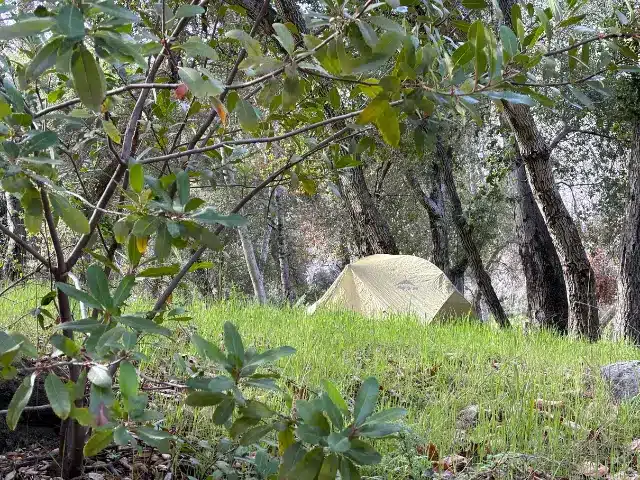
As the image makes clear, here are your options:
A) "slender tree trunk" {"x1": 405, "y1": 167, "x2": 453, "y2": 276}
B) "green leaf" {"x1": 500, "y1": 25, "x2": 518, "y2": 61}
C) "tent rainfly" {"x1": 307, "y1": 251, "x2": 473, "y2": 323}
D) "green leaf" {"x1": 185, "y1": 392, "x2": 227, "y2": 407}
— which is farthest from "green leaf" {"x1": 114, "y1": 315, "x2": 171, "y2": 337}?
"slender tree trunk" {"x1": 405, "y1": 167, "x2": 453, "y2": 276}

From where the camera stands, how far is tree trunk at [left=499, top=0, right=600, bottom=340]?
6.80 m

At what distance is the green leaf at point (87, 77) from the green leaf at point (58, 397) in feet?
1.85

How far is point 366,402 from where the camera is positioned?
3.97ft

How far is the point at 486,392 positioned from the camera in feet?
11.7

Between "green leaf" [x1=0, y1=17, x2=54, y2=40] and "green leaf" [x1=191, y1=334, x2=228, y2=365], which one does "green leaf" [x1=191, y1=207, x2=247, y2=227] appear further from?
"green leaf" [x1=0, y1=17, x2=54, y2=40]

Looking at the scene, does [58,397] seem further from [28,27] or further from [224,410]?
[28,27]

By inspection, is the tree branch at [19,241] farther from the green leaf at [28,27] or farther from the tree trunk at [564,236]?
Answer: the tree trunk at [564,236]

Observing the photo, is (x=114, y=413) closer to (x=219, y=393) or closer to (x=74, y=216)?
(x=219, y=393)

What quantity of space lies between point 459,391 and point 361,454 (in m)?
2.44

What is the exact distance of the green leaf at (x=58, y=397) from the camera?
116 centimetres

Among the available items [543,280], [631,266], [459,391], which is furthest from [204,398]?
[543,280]

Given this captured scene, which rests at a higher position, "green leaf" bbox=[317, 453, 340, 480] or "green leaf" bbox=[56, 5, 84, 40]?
"green leaf" bbox=[56, 5, 84, 40]

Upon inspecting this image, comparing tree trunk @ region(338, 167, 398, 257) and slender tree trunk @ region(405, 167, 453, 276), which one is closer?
tree trunk @ region(338, 167, 398, 257)

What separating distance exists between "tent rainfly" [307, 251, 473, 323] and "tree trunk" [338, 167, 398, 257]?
0.30m
